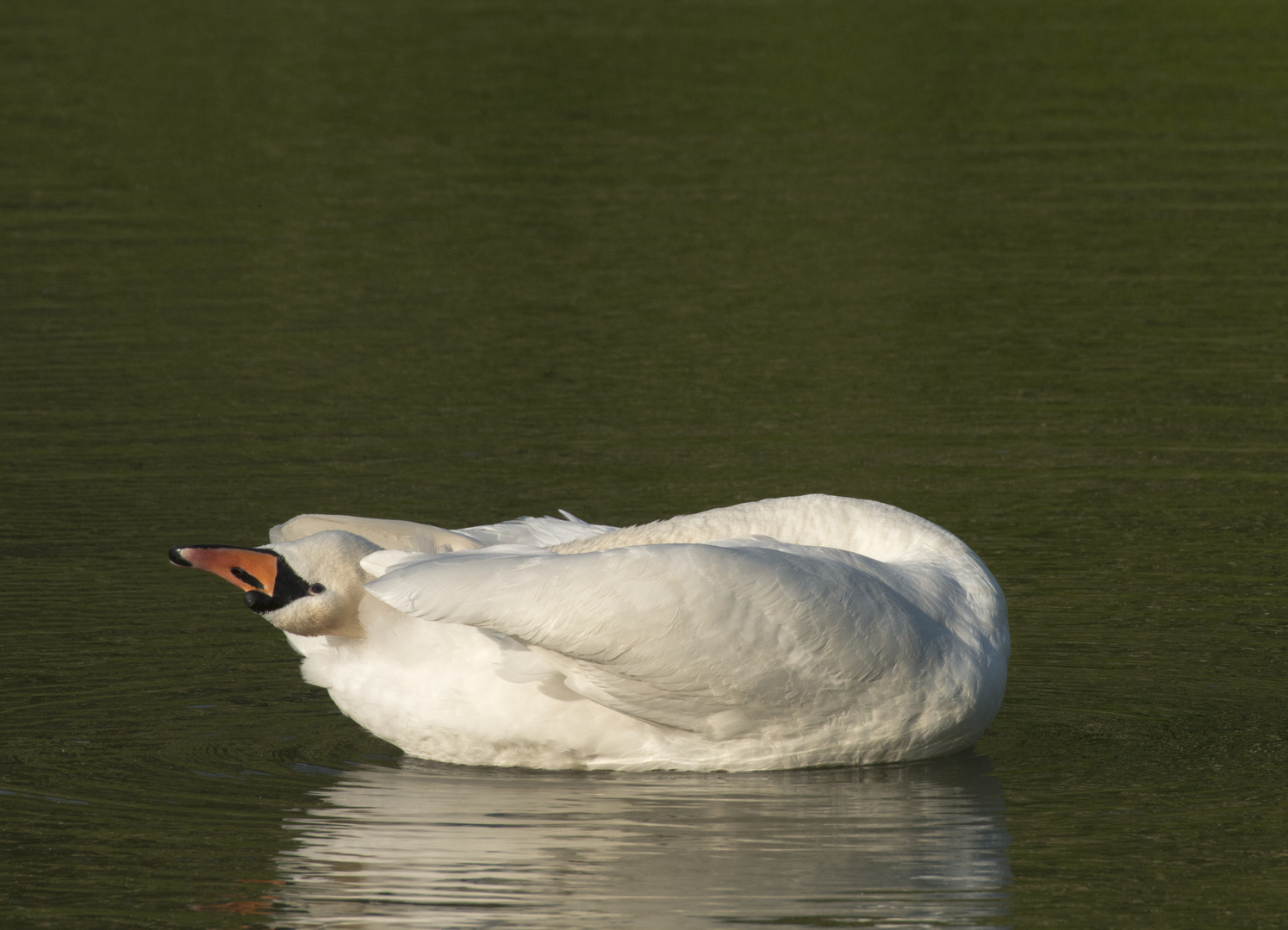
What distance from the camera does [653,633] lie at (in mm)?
7332

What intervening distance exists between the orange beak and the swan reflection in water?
815mm

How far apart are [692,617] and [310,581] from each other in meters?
1.39

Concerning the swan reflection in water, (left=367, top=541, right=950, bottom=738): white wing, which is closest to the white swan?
(left=367, top=541, right=950, bottom=738): white wing

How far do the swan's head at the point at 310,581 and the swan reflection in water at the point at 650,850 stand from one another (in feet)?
2.05

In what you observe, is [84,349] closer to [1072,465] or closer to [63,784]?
[1072,465]

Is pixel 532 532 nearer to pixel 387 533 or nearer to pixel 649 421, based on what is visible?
pixel 387 533

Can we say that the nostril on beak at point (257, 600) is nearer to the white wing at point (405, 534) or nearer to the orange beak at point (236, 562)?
the orange beak at point (236, 562)

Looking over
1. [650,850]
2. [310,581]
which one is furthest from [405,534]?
[650,850]

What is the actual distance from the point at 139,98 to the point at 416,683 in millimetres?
24143

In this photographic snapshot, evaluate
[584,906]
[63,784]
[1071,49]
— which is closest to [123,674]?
[63,784]

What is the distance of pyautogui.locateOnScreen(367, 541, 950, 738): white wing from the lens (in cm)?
730

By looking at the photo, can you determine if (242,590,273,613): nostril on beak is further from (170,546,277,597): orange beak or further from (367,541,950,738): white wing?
(367,541,950,738): white wing

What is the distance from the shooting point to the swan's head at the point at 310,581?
298 inches

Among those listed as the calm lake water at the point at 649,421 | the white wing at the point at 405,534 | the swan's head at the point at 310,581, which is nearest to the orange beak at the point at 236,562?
the swan's head at the point at 310,581
